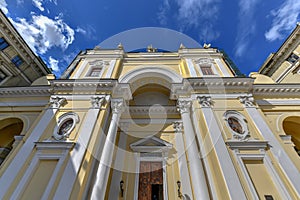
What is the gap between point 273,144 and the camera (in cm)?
854

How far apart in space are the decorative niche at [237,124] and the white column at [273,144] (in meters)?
0.63

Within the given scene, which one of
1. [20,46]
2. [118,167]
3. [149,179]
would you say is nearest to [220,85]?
[149,179]

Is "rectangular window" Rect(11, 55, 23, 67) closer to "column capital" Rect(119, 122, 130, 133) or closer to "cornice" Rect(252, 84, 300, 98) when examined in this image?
"column capital" Rect(119, 122, 130, 133)

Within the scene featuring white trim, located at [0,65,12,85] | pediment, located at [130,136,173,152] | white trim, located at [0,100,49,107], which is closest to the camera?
pediment, located at [130,136,173,152]

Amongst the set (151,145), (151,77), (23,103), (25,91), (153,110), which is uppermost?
(151,77)

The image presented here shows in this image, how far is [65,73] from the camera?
15094mm

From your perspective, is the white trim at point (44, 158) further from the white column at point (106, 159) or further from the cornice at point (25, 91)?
the cornice at point (25, 91)

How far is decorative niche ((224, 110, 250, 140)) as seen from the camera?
8.91m

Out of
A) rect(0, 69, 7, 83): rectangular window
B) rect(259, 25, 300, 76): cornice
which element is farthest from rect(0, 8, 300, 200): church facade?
rect(259, 25, 300, 76): cornice

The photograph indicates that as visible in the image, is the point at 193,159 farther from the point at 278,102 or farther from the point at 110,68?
the point at 110,68

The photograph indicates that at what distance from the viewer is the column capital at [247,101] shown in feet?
33.8

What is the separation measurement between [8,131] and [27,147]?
19.5 ft

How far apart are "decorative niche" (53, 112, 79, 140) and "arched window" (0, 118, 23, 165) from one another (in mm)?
4249

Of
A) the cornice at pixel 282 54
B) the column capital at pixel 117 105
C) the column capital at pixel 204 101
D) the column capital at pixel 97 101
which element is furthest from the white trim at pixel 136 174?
the cornice at pixel 282 54
